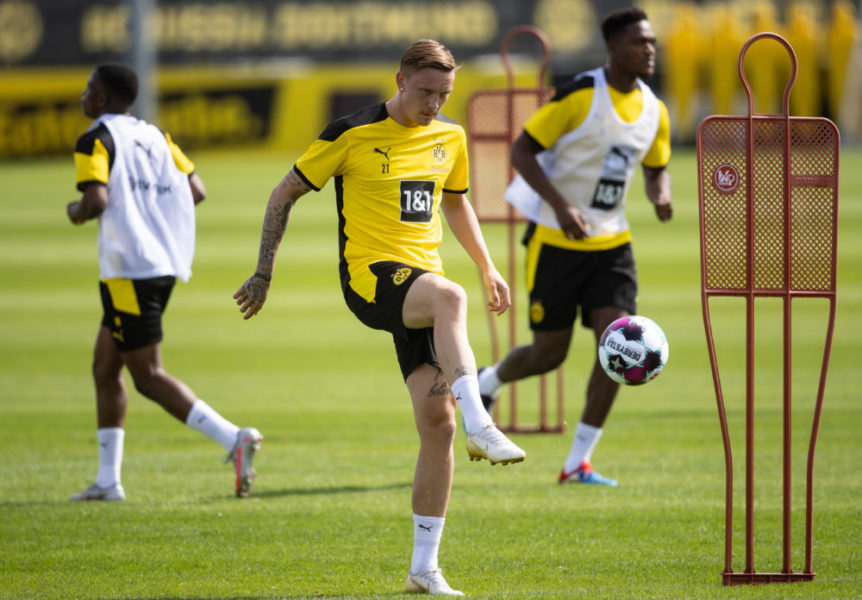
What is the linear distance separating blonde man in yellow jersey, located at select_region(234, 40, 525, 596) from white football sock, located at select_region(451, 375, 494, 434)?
0.20 ft

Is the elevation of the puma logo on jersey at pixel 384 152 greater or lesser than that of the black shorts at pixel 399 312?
greater

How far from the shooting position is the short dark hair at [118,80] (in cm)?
→ 741

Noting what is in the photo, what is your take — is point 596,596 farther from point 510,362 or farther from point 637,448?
point 637,448

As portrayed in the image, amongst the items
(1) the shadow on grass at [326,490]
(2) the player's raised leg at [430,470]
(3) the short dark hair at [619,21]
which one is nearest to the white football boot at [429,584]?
(2) the player's raised leg at [430,470]

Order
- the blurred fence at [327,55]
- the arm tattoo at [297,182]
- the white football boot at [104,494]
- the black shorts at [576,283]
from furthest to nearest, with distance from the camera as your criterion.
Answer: the blurred fence at [327,55]
the black shorts at [576,283]
the white football boot at [104,494]
the arm tattoo at [297,182]

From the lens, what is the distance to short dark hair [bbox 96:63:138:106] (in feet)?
24.3

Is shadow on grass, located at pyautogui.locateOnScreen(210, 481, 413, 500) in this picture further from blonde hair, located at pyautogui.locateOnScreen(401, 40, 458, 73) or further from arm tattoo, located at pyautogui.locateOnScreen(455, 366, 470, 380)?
blonde hair, located at pyautogui.locateOnScreen(401, 40, 458, 73)

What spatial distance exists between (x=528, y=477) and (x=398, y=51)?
37078 millimetres

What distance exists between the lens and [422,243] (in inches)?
219

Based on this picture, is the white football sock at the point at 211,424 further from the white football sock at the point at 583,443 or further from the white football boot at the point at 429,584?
the white football boot at the point at 429,584

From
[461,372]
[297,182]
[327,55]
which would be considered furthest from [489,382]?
[327,55]

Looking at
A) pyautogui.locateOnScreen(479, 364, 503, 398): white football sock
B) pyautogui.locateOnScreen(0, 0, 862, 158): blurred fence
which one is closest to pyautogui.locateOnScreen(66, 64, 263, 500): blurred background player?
pyautogui.locateOnScreen(479, 364, 503, 398): white football sock

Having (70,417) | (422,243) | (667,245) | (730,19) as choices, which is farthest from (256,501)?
(730,19)

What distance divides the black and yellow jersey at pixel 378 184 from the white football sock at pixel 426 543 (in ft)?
3.13
